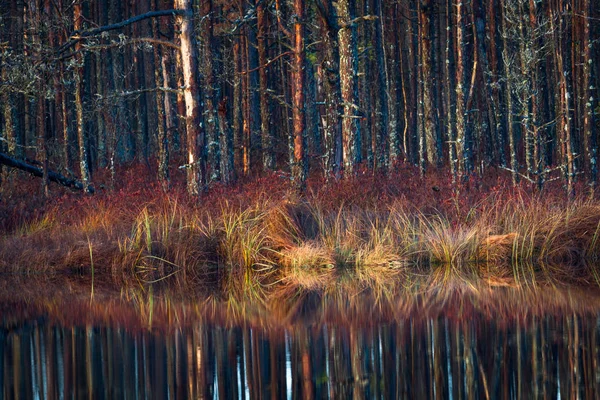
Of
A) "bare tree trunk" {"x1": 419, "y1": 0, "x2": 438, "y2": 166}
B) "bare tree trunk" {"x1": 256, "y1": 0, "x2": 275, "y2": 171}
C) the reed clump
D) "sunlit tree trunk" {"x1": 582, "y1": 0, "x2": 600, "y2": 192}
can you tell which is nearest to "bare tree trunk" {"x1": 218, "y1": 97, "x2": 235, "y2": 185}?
"bare tree trunk" {"x1": 256, "y1": 0, "x2": 275, "y2": 171}

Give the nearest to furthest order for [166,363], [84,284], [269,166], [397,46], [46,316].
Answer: [166,363] < [46,316] < [84,284] < [269,166] < [397,46]

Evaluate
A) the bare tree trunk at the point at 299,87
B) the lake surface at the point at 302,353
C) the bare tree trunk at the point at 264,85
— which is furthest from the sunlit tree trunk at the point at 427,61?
the lake surface at the point at 302,353

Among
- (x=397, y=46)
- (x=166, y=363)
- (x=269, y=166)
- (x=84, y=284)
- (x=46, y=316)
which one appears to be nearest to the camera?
(x=166, y=363)

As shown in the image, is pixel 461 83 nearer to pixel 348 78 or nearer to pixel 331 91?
pixel 348 78

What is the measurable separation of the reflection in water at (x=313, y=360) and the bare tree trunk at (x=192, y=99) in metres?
8.56

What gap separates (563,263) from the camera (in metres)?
13.6

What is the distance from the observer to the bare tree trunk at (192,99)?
17688mm

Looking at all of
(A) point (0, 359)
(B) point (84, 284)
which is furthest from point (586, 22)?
(A) point (0, 359)

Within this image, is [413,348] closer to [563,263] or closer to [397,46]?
[563,263]

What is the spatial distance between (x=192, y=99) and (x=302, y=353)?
10.7m

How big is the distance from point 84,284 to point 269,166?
52.8 ft

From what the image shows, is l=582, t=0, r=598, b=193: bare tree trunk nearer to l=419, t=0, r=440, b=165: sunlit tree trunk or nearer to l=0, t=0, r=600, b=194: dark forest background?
l=0, t=0, r=600, b=194: dark forest background

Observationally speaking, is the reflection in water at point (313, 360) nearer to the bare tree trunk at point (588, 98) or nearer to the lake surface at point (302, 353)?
the lake surface at point (302, 353)

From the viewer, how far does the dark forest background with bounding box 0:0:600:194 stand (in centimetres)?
1872
